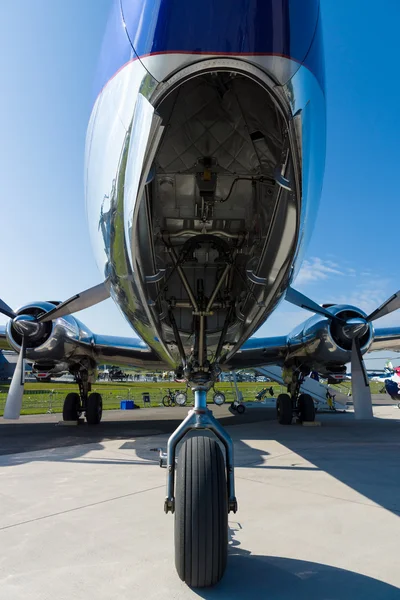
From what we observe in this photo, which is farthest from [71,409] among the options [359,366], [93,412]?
[359,366]

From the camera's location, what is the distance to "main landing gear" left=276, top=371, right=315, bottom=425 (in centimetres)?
1139

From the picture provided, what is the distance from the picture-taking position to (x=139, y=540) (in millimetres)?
3025

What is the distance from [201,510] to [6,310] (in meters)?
7.93

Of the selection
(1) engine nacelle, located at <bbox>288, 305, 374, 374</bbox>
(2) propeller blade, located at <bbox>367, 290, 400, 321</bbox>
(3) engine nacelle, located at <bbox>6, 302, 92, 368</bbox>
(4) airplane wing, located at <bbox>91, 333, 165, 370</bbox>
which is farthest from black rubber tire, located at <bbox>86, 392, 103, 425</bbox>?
(2) propeller blade, located at <bbox>367, 290, 400, 321</bbox>

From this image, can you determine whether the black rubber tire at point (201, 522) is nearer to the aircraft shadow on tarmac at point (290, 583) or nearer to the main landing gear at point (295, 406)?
the aircraft shadow on tarmac at point (290, 583)

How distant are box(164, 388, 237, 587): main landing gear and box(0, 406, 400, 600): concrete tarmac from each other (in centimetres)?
10

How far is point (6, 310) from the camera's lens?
9.09 m

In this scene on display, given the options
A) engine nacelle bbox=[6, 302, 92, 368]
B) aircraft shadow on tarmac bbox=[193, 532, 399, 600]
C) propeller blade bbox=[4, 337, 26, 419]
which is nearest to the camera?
aircraft shadow on tarmac bbox=[193, 532, 399, 600]

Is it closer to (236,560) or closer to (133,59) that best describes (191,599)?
(236,560)

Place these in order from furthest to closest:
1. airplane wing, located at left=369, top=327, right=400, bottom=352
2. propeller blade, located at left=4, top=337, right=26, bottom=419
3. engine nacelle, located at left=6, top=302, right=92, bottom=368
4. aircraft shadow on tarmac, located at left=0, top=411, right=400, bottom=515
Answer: airplane wing, located at left=369, top=327, right=400, bottom=352, engine nacelle, located at left=6, top=302, right=92, bottom=368, propeller blade, located at left=4, top=337, right=26, bottom=419, aircraft shadow on tarmac, located at left=0, top=411, right=400, bottom=515

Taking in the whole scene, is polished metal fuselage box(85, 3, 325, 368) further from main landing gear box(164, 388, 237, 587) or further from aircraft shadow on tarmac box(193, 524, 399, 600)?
aircraft shadow on tarmac box(193, 524, 399, 600)

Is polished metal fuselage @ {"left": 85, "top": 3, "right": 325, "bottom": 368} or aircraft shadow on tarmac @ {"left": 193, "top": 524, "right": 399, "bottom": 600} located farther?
polished metal fuselage @ {"left": 85, "top": 3, "right": 325, "bottom": 368}

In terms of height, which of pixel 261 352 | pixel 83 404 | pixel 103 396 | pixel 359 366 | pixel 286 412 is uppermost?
pixel 261 352

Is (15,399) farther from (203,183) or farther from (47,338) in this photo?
(203,183)
